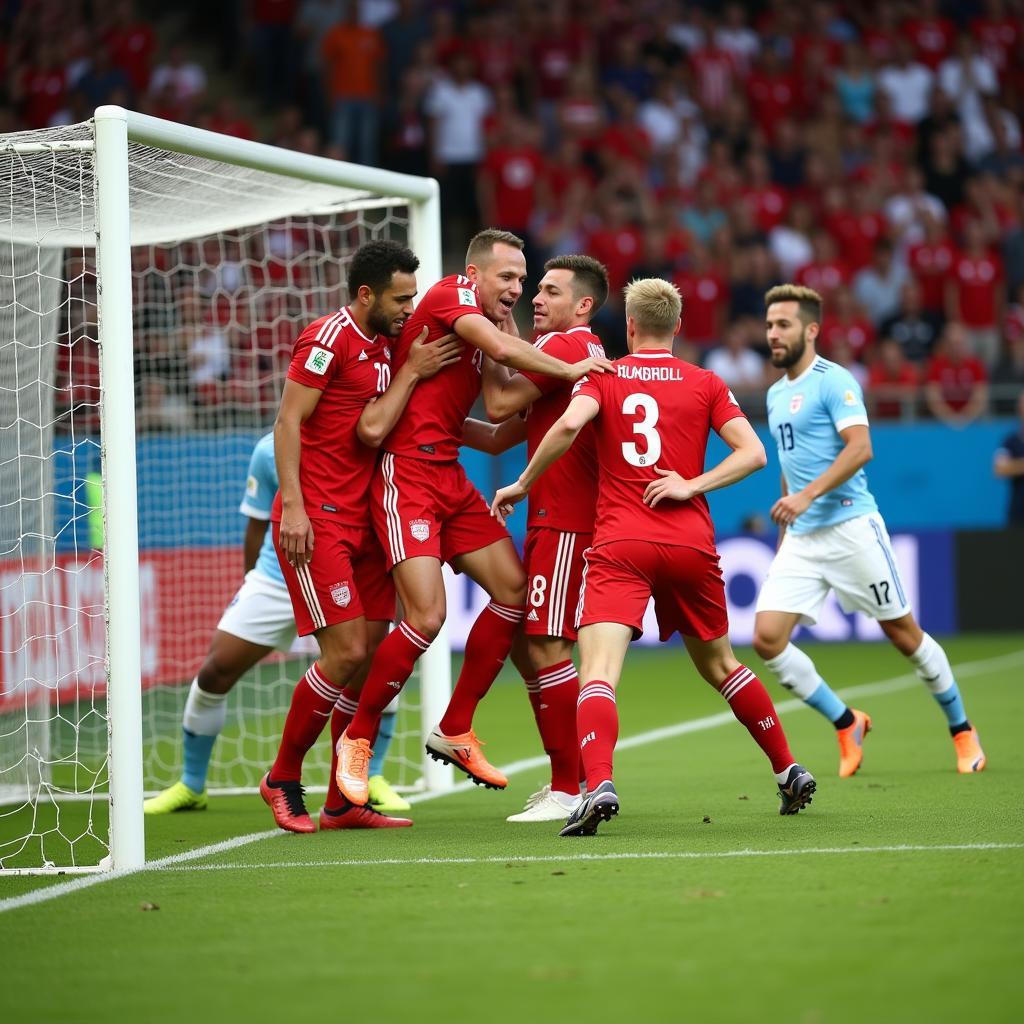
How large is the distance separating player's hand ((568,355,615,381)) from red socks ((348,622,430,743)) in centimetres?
121

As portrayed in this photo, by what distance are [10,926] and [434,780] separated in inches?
148

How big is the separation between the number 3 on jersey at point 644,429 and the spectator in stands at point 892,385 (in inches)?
461

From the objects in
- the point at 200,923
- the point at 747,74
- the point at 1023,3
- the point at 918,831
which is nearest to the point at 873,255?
the point at 747,74

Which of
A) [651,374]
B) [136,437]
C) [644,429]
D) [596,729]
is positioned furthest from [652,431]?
[136,437]

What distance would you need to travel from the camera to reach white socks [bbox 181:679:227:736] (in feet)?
26.7

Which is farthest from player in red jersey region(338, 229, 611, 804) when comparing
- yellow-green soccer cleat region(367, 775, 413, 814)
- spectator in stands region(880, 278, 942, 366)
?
spectator in stands region(880, 278, 942, 366)

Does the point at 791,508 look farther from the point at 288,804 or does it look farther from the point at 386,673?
the point at 288,804

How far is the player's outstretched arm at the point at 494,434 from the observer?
7473 millimetres

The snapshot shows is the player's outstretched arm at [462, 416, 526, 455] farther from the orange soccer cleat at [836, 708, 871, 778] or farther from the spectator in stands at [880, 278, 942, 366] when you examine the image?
the spectator in stands at [880, 278, 942, 366]

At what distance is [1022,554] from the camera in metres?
17.4

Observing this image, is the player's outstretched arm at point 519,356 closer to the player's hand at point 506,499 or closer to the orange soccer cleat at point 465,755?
Result: the player's hand at point 506,499

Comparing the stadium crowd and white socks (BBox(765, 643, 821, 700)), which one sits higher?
the stadium crowd

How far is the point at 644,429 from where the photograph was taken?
6633 mm

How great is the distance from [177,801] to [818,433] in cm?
357
